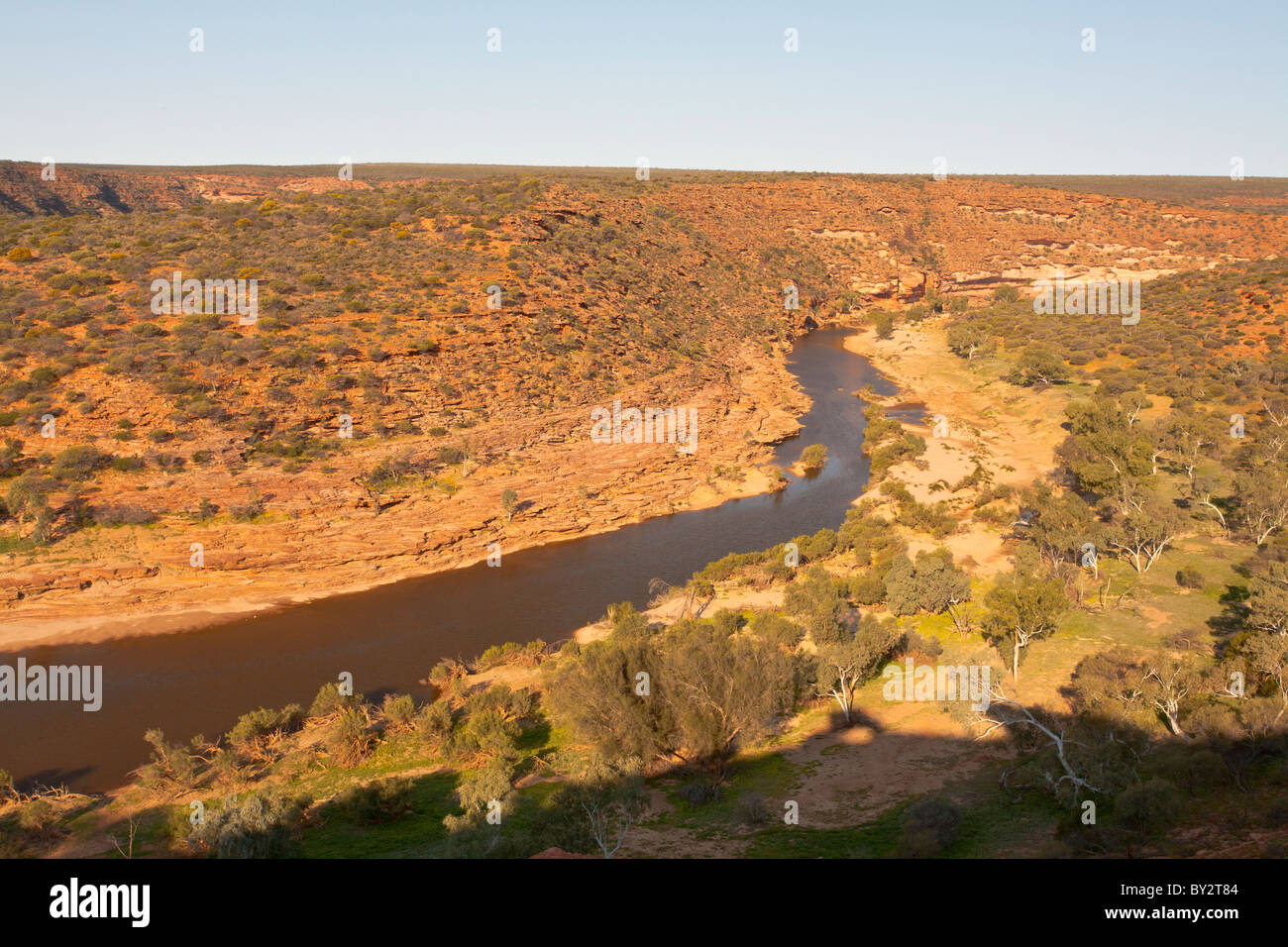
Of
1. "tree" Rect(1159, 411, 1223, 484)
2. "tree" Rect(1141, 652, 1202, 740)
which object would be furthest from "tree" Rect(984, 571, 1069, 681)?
"tree" Rect(1159, 411, 1223, 484)

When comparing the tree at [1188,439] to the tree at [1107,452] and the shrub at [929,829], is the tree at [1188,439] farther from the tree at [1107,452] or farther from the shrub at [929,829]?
the shrub at [929,829]

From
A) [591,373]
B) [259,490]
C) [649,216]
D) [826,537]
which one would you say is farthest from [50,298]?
[649,216]

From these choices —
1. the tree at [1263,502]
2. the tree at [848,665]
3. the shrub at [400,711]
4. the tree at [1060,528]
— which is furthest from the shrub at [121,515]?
the tree at [1263,502]

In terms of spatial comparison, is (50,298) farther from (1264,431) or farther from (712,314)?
(1264,431)

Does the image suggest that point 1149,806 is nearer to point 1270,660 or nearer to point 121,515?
point 1270,660

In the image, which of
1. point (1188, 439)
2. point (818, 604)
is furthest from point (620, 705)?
point (1188, 439)
